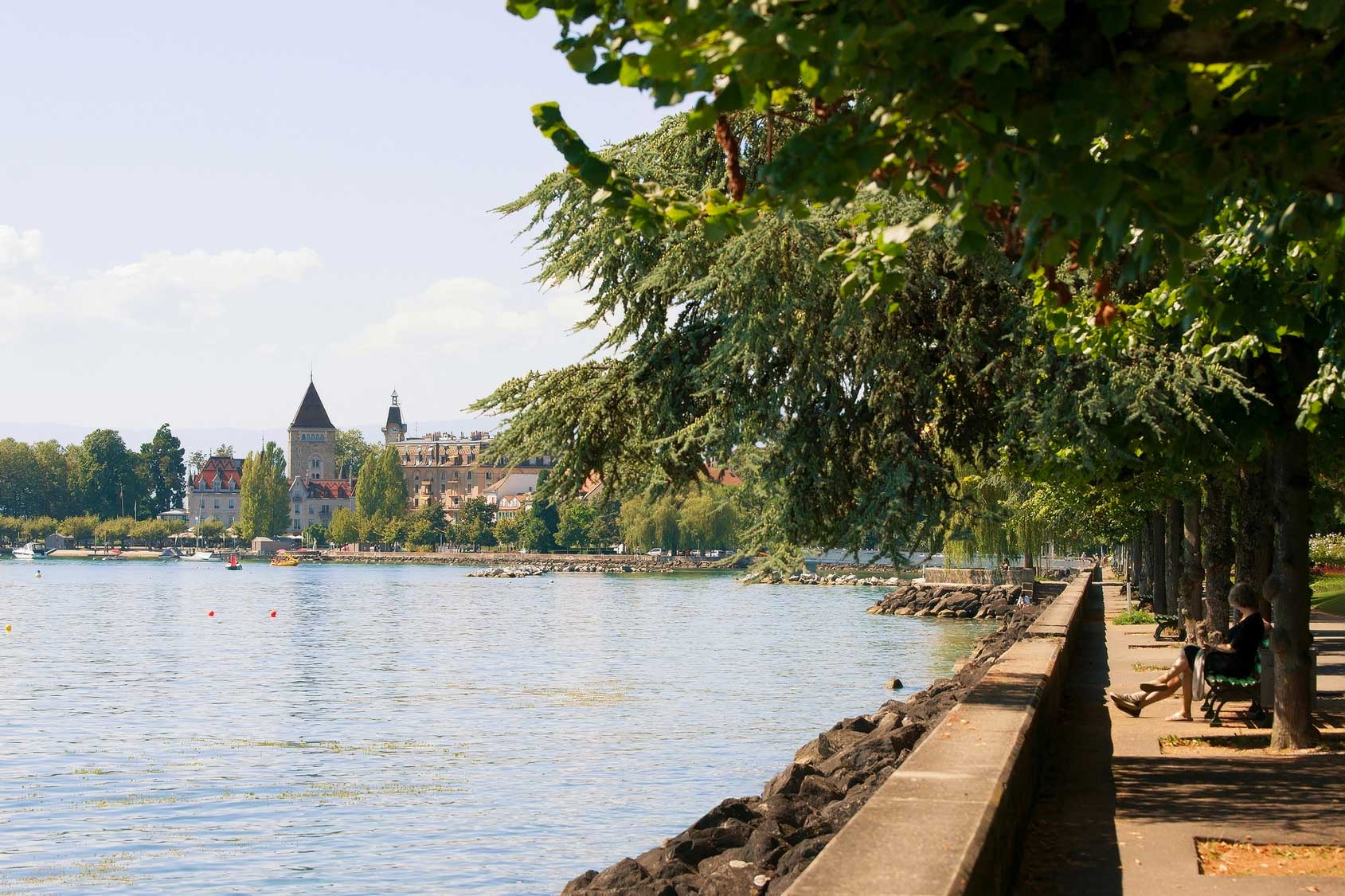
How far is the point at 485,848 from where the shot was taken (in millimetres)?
18156

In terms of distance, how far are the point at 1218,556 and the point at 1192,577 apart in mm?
2736

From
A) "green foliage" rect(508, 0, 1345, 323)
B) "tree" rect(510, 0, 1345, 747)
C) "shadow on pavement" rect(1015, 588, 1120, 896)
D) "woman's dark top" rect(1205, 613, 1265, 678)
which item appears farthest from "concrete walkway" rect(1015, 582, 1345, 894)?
"green foliage" rect(508, 0, 1345, 323)

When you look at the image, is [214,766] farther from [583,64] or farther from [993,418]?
[583,64]

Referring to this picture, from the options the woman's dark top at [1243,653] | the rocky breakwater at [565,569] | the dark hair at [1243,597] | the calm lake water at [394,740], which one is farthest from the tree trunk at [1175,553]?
the rocky breakwater at [565,569]

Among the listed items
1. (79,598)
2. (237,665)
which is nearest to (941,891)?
(237,665)

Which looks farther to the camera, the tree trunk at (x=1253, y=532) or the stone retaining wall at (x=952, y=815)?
the tree trunk at (x=1253, y=532)


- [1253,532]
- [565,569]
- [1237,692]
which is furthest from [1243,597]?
[565,569]

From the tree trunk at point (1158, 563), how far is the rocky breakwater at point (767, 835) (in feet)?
64.9

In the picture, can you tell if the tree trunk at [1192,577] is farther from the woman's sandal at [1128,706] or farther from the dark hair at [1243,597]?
the dark hair at [1243,597]

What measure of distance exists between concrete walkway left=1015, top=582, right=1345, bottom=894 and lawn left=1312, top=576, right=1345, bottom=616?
28953 millimetres

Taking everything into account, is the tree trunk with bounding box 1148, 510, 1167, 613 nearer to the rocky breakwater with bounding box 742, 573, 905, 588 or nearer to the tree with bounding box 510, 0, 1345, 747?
the tree with bounding box 510, 0, 1345, 747

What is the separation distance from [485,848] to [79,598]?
298ft

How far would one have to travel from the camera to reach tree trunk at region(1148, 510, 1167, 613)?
1508 inches

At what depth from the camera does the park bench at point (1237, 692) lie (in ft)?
50.1
